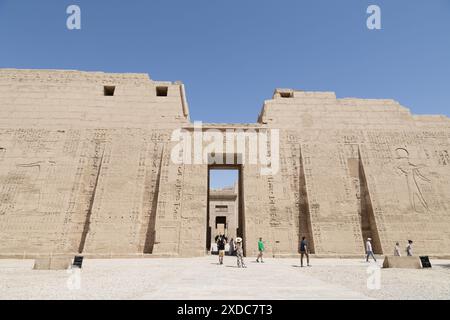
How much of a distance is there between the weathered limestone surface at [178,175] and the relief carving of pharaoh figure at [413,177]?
54 mm

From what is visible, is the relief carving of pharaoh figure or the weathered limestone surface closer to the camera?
the weathered limestone surface

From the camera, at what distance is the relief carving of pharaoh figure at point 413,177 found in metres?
14.1

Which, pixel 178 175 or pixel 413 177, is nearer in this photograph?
pixel 178 175

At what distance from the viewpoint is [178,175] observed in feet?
47.2

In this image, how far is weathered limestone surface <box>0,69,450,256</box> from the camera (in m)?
13.0

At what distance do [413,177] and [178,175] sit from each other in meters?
11.3

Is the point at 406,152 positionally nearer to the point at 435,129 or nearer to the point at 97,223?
the point at 435,129

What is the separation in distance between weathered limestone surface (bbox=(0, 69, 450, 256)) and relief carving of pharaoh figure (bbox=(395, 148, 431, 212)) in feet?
0.18

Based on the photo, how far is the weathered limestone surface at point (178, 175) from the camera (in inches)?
512

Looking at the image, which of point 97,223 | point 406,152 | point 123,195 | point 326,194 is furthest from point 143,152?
point 406,152

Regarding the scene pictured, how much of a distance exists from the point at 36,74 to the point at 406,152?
2050cm

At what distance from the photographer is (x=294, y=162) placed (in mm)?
15039

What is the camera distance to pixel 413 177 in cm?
1478

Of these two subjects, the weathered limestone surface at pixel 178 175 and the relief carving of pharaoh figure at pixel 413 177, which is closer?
the weathered limestone surface at pixel 178 175
